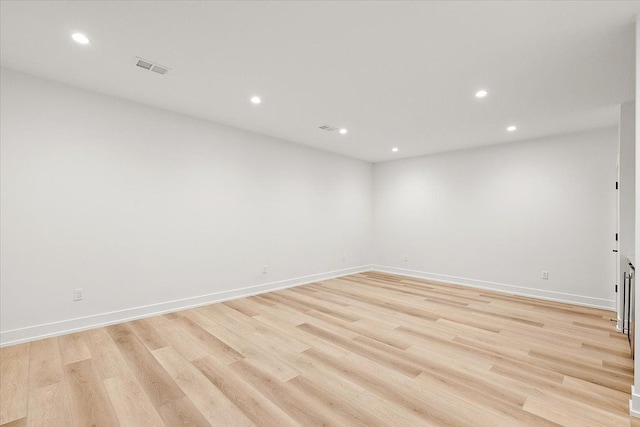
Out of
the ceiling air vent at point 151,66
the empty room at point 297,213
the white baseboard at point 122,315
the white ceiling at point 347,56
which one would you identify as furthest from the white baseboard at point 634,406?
the ceiling air vent at point 151,66

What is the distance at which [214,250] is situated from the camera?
438 centimetres

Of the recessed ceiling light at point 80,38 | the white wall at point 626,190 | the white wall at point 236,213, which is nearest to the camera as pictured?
the recessed ceiling light at point 80,38

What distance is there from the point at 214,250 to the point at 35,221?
2.00 m

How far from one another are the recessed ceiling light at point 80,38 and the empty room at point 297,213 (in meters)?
0.02

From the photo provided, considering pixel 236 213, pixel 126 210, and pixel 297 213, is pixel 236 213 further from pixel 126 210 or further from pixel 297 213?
pixel 126 210

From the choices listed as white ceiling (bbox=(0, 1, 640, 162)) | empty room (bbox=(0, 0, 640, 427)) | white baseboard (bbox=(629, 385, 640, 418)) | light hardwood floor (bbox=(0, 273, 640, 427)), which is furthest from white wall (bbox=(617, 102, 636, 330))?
white baseboard (bbox=(629, 385, 640, 418))

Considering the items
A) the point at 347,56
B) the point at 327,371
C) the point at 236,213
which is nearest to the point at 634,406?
the point at 327,371

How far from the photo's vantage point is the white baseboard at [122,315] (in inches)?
114

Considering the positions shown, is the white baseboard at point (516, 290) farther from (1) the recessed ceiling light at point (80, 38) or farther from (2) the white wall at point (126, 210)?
(1) the recessed ceiling light at point (80, 38)

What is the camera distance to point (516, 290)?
5.04m

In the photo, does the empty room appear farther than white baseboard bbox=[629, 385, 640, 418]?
Yes

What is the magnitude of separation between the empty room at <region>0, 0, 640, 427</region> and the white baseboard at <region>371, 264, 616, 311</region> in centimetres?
3

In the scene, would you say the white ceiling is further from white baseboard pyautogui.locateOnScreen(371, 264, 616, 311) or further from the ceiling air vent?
white baseboard pyautogui.locateOnScreen(371, 264, 616, 311)

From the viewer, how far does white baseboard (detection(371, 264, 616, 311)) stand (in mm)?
4328
